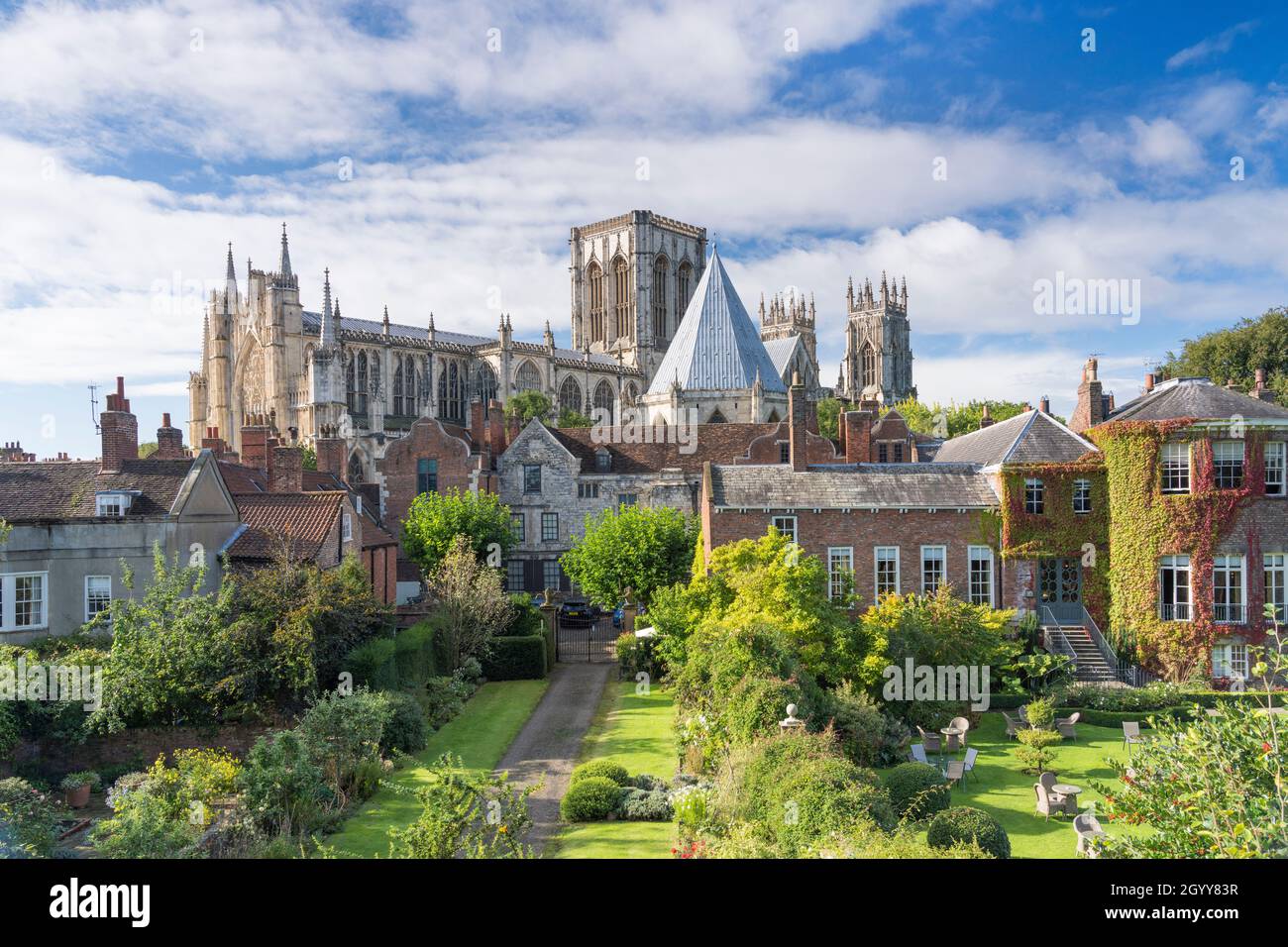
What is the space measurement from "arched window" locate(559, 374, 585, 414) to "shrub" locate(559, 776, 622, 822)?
89.9 m

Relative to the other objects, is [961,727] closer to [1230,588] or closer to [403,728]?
[403,728]

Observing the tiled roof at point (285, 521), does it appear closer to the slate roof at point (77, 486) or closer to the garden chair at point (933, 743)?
the slate roof at point (77, 486)

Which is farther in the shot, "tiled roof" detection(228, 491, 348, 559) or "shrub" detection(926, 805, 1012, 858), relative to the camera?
"tiled roof" detection(228, 491, 348, 559)

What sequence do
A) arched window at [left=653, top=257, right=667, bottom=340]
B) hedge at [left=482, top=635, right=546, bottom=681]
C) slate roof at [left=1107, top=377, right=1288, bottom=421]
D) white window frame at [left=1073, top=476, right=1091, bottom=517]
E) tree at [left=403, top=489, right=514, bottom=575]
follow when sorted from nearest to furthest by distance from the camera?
slate roof at [left=1107, top=377, right=1288, bottom=421] < white window frame at [left=1073, top=476, right=1091, bottom=517] < hedge at [left=482, top=635, right=546, bottom=681] < tree at [left=403, top=489, right=514, bottom=575] < arched window at [left=653, top=257, right=667, bottom=340]

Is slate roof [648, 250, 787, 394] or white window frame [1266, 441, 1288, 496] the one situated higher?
slate roof [648, 250, 787, 394]

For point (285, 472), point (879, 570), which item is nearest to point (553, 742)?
point (879, 570)

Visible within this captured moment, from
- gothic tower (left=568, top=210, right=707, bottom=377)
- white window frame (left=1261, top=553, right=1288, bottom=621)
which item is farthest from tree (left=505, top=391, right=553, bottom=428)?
white window frame (left=1261, top=553, right=1288, bottom=621)

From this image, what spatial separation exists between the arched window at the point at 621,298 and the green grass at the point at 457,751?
94.1 m

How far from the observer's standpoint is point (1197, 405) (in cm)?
3425

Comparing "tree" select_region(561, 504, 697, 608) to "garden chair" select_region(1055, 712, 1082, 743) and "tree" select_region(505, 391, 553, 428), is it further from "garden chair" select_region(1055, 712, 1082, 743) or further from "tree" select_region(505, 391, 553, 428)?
"tree" select_region(505, 391, 553, 428)

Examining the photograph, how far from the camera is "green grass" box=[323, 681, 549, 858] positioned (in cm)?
1861

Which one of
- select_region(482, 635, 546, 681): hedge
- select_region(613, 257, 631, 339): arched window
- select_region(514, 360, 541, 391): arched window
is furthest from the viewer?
select_region(613, 257, 631, 339): arched window
